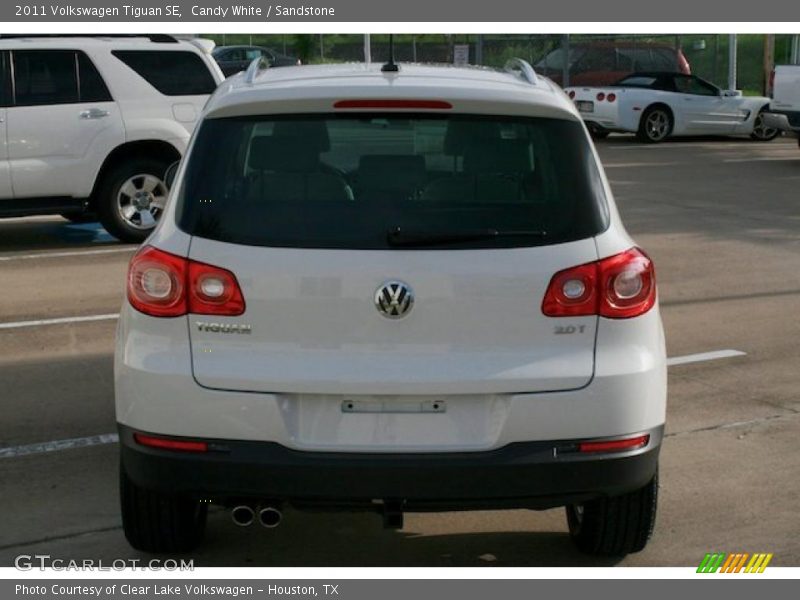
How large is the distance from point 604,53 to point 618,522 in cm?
2914

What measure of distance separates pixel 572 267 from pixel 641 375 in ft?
1.45

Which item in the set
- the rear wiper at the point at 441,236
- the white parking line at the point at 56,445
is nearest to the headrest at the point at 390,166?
the rear wiper at the point at 441,236

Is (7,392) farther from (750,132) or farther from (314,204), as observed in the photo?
(750,132)

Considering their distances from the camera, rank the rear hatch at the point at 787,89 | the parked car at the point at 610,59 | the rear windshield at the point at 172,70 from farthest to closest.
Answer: the parked car at the point at 610,59, the rear hatch at the point at 787,89, the rear windshield at the point at 172,70

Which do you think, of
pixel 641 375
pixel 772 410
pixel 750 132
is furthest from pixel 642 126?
pixel 641 375

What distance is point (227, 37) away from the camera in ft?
178

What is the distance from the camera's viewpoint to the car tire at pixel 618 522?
5.11 meters

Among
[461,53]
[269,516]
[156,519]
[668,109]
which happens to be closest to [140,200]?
[156,519]

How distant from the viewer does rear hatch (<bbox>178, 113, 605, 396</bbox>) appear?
4496mm

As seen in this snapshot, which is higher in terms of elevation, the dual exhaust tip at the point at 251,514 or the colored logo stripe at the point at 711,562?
the dual exhaust tip at the point at 251,514

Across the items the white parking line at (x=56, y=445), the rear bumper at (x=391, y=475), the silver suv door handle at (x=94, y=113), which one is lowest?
the white parking line at (x=56, y=445)

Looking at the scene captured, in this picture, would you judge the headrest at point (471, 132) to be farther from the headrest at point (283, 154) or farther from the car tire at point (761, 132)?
the car tire at point (761, 132)

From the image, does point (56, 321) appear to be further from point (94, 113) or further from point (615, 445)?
point (615, 445)

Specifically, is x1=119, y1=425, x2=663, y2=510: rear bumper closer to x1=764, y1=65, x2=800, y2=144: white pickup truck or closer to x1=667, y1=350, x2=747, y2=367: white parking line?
x1=667, y1=350, x2=747, y2=367: white parking line
